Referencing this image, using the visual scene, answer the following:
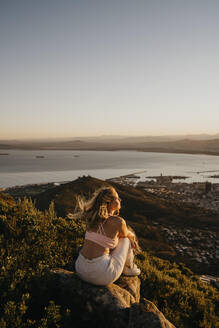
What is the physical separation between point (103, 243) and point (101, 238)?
0.09 meters

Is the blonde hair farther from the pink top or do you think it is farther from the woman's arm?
the woman's arm

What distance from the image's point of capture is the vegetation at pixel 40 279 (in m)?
3.61

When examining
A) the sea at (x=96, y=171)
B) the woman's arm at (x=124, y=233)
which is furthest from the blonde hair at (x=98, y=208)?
the sea at (x=96, y=171)

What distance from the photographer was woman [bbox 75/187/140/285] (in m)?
3.91

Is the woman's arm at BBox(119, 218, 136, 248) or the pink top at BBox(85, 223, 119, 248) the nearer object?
the pink top at BBox(85, 223, 119, 248)

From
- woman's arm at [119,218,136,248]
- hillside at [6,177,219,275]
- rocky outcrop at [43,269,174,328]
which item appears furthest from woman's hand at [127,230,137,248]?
hillside at [6,177,219,275]

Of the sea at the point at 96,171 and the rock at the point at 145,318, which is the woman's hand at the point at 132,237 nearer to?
the rock at the point at 145,318

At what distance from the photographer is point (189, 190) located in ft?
120

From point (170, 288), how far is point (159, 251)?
24.5 ft

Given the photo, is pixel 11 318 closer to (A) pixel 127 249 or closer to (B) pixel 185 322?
(A) pixel 127 249

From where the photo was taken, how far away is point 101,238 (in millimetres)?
4027

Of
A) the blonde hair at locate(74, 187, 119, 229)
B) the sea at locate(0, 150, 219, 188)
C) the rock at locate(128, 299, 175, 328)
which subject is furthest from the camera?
the sea at locate(0, 150, 219, 188)

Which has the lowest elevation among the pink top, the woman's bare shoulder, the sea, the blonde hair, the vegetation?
the sea

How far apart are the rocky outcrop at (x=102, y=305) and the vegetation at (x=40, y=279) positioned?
171 millimetres
